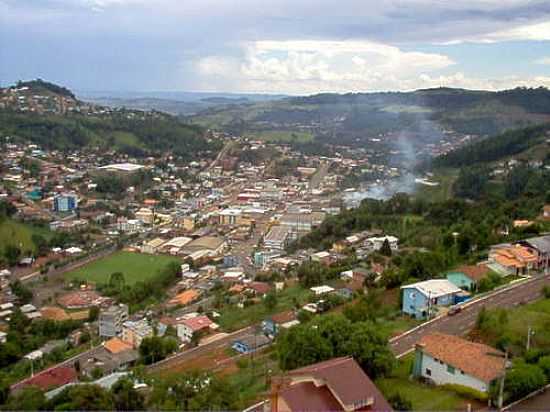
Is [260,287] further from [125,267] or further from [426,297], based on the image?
[125,267]

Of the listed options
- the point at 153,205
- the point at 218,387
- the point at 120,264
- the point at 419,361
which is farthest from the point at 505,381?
the point at 153,205

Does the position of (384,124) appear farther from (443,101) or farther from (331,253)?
(331,253)

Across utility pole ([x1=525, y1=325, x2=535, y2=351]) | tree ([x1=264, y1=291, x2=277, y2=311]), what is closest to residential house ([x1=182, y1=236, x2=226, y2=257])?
tree ([x1=264, y1=291, x2=277, y2=311])

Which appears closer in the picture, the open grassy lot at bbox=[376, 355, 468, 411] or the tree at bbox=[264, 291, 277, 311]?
the open grassy lot at bbox=[376, 355, 468, 411]

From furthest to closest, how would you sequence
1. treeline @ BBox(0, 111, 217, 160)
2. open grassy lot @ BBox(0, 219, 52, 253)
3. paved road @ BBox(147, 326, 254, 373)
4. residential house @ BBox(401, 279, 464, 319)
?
treeline @ BBox(0, 111, 217, 160)
open grassy lot @ BBox(0, 219, 52, 253)
paved road @ BBox(147, 326, 254, 373)
residential house @ BBox(401, 279, 464, 319)

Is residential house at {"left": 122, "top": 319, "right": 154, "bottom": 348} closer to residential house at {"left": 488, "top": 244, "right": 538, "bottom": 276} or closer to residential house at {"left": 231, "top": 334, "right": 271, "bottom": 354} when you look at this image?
residential house at {"left": 231, "top": 334, "right": 271, "bottom": 354}
